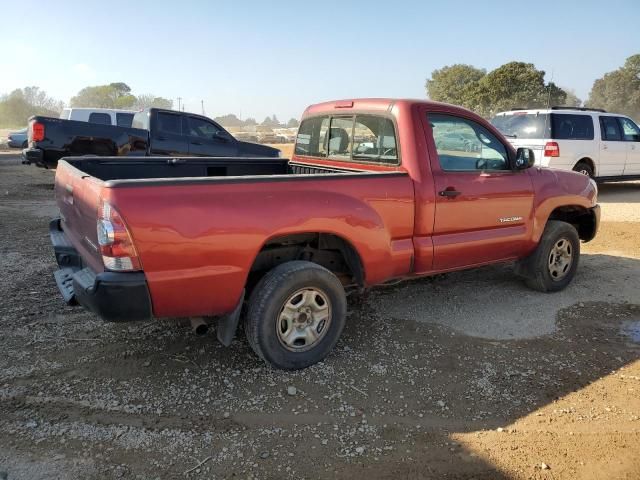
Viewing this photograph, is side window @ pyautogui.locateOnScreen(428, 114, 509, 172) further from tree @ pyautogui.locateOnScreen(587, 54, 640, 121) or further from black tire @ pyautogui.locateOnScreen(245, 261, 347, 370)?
tree @ pyautogui.locateOnScreen(587, 54, 640, 121)

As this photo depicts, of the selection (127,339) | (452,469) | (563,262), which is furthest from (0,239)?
(563,262)

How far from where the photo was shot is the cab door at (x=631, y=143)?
12047mm

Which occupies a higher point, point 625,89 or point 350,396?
point 625,89

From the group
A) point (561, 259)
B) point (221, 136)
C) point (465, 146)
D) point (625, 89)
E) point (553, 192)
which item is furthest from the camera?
point (625, 89)

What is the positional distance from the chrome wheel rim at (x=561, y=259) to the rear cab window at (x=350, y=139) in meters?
2.24

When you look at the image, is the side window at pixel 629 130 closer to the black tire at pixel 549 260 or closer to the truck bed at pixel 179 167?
the black tire at pixel 549 260

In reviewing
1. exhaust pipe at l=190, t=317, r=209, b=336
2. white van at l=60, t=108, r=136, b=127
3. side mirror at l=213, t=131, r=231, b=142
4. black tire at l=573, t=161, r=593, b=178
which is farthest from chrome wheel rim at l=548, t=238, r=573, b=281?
white van at l=60, t=108, r=136, b=127

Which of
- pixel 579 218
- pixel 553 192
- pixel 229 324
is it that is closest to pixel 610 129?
pixel 579 218

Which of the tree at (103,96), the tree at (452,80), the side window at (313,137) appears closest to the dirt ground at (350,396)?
the side window at (313,137)

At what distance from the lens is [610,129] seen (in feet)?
38.4

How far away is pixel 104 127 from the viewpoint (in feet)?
33.3

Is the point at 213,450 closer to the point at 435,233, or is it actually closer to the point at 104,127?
the point at 435,233

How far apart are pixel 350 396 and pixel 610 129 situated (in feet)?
36.9

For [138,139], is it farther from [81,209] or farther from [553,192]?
[553,192]
